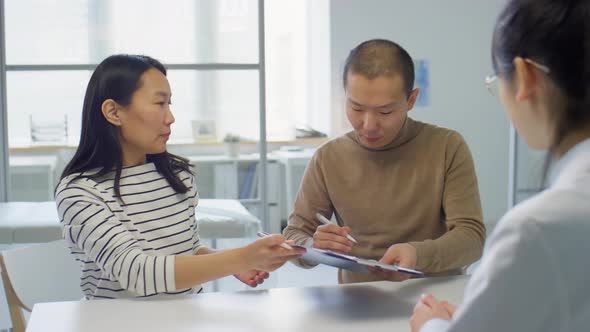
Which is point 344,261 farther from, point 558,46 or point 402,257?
point 558,46

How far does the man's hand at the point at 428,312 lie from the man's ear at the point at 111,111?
881mm

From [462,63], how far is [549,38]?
5119 mm

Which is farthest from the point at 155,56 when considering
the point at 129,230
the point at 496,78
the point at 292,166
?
the point at 496,78

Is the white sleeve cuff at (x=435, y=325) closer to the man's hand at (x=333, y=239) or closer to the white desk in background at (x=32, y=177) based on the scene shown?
the man's hand at (x=333, y=239)

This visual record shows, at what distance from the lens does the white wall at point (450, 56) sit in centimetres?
559

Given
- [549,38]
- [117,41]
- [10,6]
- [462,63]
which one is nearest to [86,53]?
[117,41]

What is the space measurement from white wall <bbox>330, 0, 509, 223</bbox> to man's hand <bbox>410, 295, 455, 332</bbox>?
14.9 feet

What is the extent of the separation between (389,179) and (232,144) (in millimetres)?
2349

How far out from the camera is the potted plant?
13.6 feet

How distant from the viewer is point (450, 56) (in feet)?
18.8

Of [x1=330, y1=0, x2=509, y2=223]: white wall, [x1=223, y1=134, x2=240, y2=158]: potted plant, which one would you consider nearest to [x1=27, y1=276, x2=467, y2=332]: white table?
[x1=223, y1=134, x2=240, y2=158]: potted plant

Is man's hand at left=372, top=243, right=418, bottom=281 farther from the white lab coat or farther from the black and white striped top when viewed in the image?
the white lab coat

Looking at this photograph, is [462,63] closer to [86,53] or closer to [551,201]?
[86,53]

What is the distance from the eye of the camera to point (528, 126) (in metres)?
0.88
